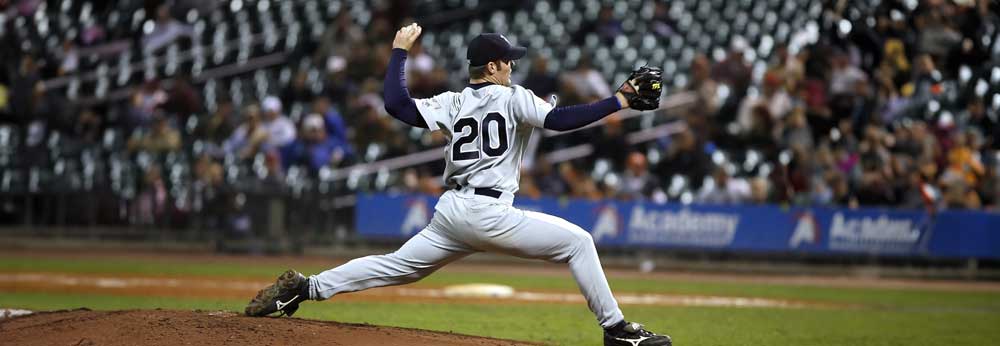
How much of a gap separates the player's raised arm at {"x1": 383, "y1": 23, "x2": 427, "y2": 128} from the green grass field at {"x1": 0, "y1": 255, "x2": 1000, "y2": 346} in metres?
2.02

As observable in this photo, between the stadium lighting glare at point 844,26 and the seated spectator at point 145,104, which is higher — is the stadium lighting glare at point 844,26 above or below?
above

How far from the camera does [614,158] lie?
61.0 ft

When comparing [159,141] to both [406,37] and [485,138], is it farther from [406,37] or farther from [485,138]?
[485,138]

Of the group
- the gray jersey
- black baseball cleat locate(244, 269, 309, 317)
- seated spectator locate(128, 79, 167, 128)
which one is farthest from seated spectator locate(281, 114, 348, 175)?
the gray jersey

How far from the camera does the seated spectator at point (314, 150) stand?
1781cm

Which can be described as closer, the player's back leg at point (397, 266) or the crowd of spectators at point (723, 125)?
the player's back leg at point (397, 266)

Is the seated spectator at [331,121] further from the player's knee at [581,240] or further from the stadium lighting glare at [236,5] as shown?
the player's knee at [581,240]

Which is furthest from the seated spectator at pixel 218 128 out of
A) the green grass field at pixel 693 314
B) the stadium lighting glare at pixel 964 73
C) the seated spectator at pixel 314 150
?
the stadium lighting glare at pixel 964 73

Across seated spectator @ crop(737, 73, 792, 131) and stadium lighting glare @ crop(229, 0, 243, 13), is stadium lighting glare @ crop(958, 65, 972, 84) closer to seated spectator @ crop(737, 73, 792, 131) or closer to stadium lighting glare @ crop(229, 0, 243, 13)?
seated spectator @ crop(737, 73, 792, 131)

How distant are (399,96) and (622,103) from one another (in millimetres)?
1252

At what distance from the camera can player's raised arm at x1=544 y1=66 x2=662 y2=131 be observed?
631cm

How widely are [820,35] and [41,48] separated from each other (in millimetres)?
12451

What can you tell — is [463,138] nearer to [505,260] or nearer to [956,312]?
[956,312]

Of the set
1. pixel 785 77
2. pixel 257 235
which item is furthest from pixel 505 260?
pixel 785 77
